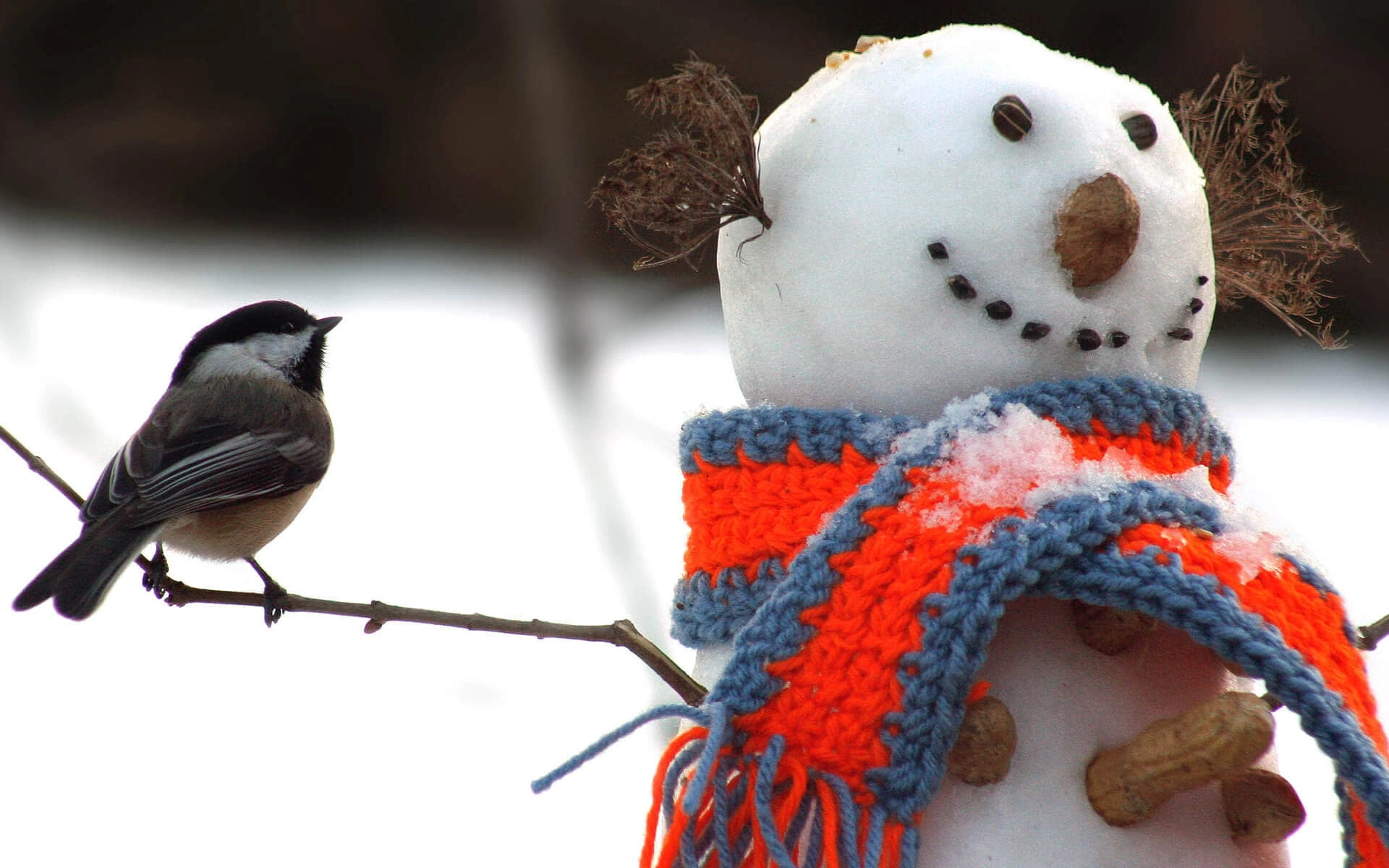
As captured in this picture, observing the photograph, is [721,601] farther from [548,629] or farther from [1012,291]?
[1012,291]

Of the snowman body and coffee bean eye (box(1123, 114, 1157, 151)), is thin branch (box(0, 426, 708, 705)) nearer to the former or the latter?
the snowman body

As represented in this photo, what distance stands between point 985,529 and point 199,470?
0.64m

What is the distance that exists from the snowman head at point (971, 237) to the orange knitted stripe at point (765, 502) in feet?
0.14

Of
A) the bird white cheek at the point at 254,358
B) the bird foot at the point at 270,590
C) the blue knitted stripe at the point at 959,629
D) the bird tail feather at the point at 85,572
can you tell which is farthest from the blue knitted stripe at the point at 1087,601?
the bird white cheek at the point at 254,358

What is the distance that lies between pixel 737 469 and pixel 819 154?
0.17m

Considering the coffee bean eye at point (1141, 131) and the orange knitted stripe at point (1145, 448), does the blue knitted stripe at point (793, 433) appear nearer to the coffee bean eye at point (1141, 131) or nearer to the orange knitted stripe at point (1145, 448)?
the orange knitted stripe at point (1145, 448)

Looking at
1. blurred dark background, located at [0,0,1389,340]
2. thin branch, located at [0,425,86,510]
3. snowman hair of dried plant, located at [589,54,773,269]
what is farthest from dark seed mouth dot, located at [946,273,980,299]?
blurred dark background, located at [0,0,1389,340]

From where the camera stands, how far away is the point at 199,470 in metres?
1.01

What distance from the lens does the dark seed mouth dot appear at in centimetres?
67

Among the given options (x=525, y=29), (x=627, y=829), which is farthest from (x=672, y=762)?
(x=525, y=29)

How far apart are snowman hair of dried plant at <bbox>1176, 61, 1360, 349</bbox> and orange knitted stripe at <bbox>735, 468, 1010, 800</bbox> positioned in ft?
0.93

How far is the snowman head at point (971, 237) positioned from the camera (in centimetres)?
67

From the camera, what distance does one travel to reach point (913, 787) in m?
0.60

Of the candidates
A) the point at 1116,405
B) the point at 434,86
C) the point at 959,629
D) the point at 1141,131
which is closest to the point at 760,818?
the point at 959,629
